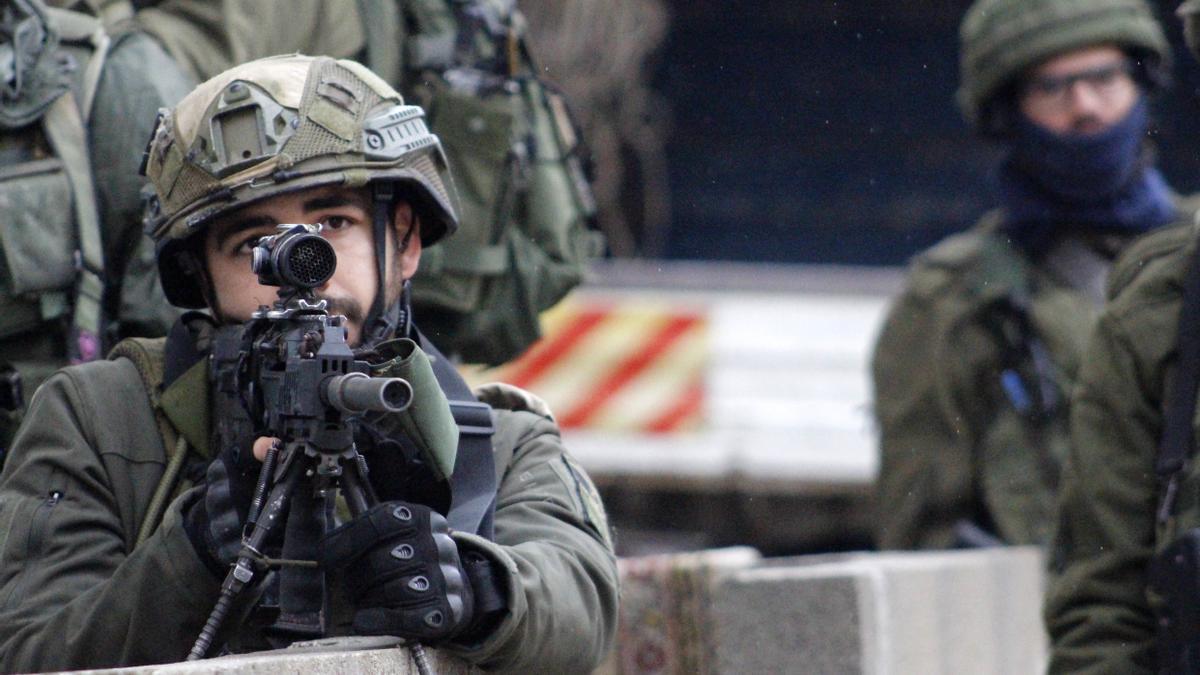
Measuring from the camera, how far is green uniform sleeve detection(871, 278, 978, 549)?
6.97m

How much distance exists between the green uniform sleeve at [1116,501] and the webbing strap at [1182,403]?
0.06 m

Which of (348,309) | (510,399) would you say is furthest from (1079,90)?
(348,309)

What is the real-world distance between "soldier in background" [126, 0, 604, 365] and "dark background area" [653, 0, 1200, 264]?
22.4 feet

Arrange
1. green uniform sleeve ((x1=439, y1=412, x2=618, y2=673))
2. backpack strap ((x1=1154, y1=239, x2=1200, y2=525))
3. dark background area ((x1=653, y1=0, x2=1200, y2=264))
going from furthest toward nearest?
dark background area ((x1=653, y1=0, x2=1200, y2=264)) → backpack strap ((x1=1154, y1=239, x2=1200, y2=525)) → green uniform sleeve ((x1=439, y1=412, x2=618, y2=673))

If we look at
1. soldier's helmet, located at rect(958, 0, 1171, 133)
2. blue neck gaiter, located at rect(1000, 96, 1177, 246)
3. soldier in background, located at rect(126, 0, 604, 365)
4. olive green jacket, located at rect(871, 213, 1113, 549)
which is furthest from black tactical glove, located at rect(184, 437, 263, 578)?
soldier's helmet, located at rect(958, 0, 1171, 133)

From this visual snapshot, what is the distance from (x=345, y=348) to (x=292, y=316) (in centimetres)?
11

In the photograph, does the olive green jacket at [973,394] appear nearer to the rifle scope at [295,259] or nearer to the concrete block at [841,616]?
the concrete block at [841,616]

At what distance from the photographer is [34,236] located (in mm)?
4219

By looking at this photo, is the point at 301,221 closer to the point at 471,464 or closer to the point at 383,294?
the point at 383,294

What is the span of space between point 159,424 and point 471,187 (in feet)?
5.69

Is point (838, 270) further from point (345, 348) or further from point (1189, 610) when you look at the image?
point (345, 348)

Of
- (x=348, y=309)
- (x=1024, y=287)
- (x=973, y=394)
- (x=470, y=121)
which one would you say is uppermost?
(x=348, y=309)

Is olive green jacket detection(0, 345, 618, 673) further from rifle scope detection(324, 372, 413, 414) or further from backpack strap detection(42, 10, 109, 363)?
backpack strap detection(42, 10, 109, 363)

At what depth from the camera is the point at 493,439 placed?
3771 mm
